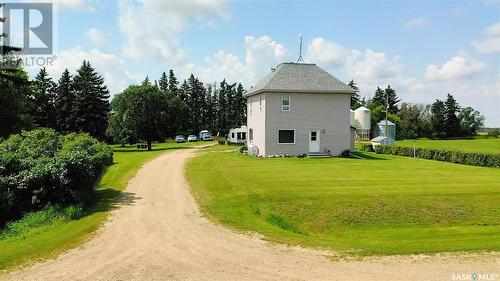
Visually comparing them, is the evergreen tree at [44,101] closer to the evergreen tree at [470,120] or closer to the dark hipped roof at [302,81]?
the dark hipped roof at [302,81]

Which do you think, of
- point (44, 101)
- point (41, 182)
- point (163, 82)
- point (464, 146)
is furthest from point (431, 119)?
point (41, 182)

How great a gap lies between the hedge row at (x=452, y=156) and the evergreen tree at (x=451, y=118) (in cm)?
6115

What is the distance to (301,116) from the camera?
123 feet

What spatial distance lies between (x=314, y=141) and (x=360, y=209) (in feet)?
65.4

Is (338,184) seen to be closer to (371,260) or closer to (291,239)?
(291,239)

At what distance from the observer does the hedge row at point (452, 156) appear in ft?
115

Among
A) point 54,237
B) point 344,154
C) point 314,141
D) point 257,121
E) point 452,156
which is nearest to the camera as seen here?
point 54,237

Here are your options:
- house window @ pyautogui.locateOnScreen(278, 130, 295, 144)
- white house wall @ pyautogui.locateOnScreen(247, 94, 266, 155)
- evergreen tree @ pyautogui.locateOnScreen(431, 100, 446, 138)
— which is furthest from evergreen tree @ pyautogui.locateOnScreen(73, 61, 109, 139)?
evergreen tree @ pyautogui.locateOnScreen(431, 100, 446, 138)

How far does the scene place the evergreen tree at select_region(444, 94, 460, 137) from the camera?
336 ft

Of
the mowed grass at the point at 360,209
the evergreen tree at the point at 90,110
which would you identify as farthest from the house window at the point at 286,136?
the evergreen tree at the point at 90,110

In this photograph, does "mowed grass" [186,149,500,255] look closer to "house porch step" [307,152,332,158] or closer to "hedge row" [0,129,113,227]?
"hedge row" [0,129,113,227]

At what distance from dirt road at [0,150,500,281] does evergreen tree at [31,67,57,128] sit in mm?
60848

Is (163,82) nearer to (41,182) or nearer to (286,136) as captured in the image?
(286,136)

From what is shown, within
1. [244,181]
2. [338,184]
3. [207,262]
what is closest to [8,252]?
[207,262]
